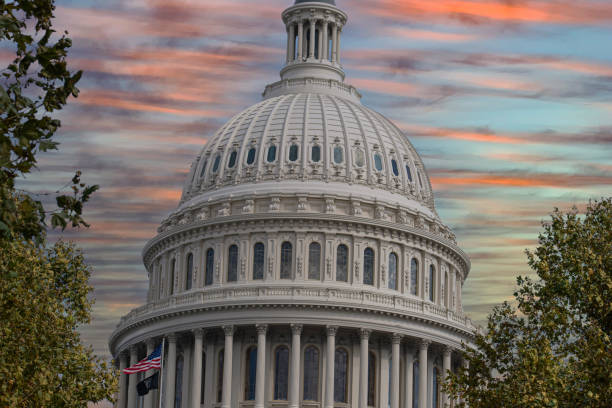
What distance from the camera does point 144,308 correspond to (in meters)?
107

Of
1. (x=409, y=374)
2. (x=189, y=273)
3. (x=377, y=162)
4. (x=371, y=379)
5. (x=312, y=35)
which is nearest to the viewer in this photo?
(x=371, y=379)

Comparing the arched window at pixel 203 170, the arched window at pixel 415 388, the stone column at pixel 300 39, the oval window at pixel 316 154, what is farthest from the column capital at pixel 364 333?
the stone column at pixel 300 39

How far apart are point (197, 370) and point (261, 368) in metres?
5.51

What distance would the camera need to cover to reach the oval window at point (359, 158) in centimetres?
11044

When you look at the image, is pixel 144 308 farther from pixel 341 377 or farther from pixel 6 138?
pixel 6 138

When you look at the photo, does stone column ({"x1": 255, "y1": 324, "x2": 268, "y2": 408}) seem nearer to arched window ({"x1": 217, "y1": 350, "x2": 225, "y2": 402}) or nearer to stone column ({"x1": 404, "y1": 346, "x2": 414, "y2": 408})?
arched window ({"x1": 217, "y1": 350, "x2": 225, "y2": 402})

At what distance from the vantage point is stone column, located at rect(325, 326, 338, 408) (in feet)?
321

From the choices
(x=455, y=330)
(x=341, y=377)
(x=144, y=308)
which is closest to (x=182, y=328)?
(x=144, y=308)

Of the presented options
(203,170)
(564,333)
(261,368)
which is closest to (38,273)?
(564,333)

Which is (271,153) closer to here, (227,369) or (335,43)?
(335,43)

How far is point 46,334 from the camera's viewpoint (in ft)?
151

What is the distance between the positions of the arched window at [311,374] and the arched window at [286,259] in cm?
660

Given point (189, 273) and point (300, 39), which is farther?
point (300, 39)

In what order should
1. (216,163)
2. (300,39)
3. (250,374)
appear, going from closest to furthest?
(250,374)
(216,163)
(300,39)
